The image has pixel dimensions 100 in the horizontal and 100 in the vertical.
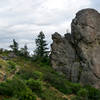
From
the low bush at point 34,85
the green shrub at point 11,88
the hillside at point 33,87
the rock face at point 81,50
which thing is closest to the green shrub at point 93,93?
the hillside at point 33,87

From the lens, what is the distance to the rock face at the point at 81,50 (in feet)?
90.0

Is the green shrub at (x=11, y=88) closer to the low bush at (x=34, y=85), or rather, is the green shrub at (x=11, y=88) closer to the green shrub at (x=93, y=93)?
the low bush at (x=34, y=85)

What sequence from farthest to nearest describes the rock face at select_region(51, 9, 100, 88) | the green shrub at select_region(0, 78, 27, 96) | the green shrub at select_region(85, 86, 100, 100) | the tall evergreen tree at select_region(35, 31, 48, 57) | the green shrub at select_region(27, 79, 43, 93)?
1. the tall evergreen tree at select_region(35, 31, 48, 57)
2. the rock face at select_region(51, 9, 100, 88)
3. the green shrub at select_region(85, 86, 100, 100)
4. the green shrub at select_region(27, 79, 43, 93)
5. the green shrub at select_region(0, 78, 27, 96)

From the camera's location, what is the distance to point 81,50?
94.2 ft

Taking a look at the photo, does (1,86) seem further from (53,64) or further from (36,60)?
(36,60)

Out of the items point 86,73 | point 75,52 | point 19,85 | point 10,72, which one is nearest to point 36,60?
point 75,52

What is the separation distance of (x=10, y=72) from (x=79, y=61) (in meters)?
12.1

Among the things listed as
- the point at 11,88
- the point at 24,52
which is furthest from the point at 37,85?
the point at 24,52

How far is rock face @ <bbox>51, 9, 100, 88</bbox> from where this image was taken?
90.0 ft

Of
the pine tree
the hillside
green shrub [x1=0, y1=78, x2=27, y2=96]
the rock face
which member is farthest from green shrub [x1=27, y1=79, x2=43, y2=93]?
the pine tree

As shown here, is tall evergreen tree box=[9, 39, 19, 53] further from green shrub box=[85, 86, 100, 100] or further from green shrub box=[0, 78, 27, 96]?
green shrub box=[0, 78, 27, 96]

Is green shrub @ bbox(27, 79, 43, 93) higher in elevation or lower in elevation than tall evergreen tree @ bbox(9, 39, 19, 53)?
lower

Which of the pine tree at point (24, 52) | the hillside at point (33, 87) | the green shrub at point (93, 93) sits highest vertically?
the pine tree at point (24, 52)

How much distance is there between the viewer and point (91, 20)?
29297 millimetres
